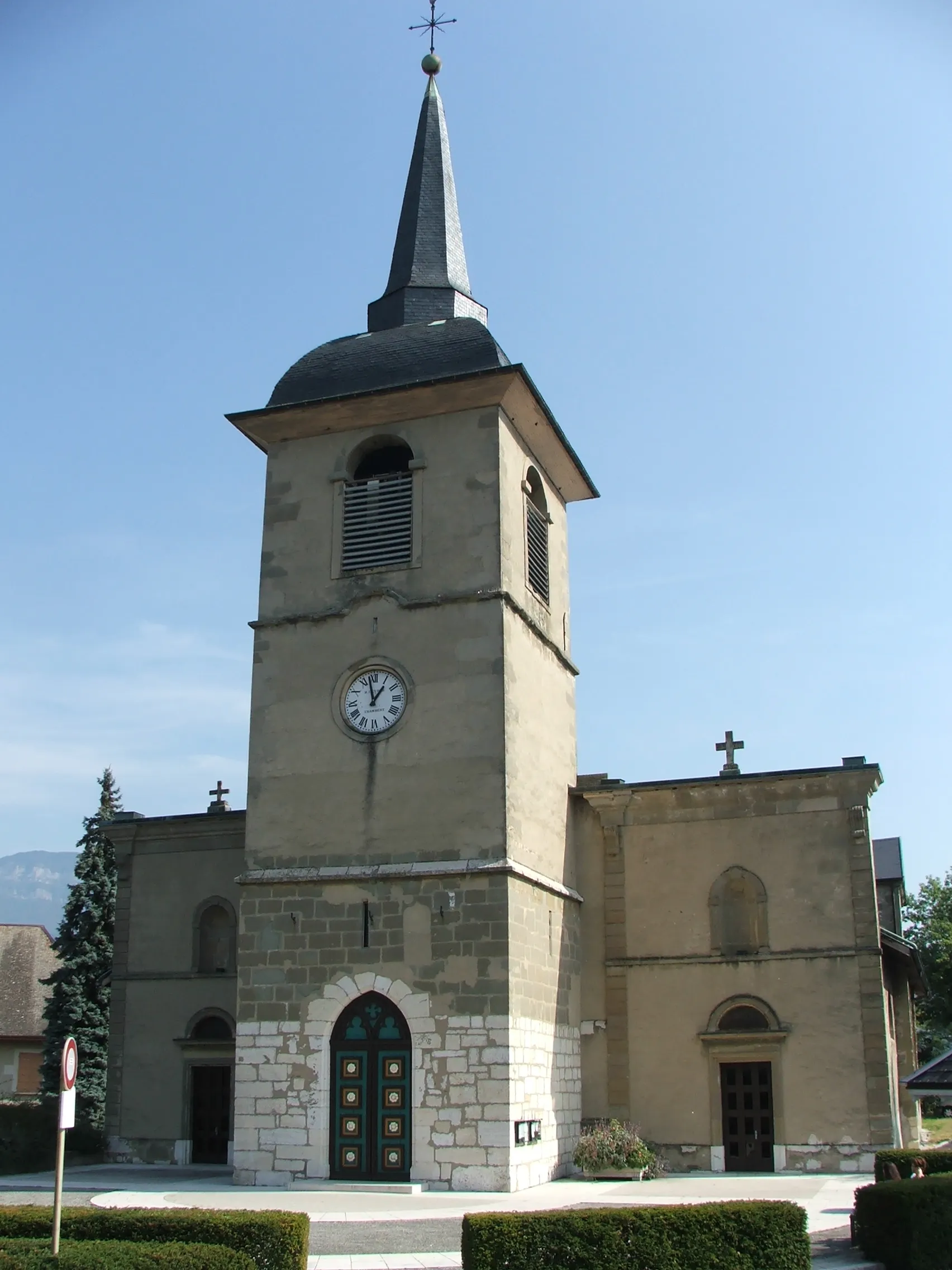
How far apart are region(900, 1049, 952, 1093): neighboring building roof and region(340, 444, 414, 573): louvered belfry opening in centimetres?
1120

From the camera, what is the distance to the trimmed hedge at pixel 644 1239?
10914mm

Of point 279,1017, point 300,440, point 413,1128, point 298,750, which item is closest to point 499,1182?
point 413,1128

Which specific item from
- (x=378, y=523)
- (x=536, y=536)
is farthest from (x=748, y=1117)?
(x=378, y=523)

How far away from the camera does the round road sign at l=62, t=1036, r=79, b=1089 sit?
11148 millimetres

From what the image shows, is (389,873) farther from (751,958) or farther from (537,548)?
(537,548)

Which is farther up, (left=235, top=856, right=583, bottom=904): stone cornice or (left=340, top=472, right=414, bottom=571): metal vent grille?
(left=340, top=472, right=414, bottom=571): metal vent grille

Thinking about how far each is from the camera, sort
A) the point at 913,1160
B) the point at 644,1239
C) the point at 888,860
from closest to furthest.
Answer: the point at 644,1239
the point at 913,1160
the point at 888,860

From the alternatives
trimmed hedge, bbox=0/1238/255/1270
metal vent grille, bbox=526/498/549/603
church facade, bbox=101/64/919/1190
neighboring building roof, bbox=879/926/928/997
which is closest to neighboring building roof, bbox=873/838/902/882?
neighboring building roof, bbox=879/926/928/997

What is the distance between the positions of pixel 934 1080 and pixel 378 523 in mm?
12285

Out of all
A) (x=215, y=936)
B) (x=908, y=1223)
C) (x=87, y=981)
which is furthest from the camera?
(x=87, y=981)

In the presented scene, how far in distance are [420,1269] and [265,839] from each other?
940 cm

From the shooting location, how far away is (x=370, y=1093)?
18906 mm

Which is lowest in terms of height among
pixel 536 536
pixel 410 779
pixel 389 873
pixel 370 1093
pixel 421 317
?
pixel 370 1093

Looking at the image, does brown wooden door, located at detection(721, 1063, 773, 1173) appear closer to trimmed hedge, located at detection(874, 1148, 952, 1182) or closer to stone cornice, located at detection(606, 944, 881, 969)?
stone cornice, located at detection(606, 944, 881, 969)
